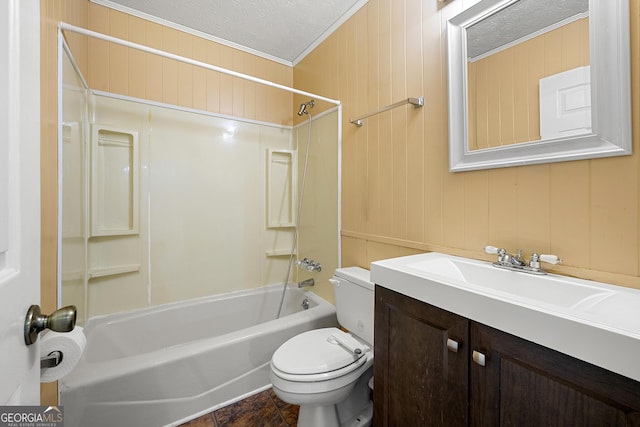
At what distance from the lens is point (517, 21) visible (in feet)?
3.30

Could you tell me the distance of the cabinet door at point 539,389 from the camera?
1.70 ft

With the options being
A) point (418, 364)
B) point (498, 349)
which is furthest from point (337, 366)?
point (498, 349)

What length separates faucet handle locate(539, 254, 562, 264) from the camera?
0.88 meters

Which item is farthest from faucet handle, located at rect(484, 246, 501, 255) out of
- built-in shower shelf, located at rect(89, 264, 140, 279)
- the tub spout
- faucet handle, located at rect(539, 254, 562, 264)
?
built-in shower shelf, located at rect(89, 264, 140, 279)

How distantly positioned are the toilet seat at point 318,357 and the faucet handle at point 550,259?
0.85m

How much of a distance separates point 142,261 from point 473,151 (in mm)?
2162

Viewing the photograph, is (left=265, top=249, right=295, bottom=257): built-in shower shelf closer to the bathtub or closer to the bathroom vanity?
the bathtub

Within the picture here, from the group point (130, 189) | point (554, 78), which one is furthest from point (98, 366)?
point (554, 78)

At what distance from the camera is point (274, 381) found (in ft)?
3.82

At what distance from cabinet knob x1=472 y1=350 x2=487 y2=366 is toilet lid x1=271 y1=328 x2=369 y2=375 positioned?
0.64m

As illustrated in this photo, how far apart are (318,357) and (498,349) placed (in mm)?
799

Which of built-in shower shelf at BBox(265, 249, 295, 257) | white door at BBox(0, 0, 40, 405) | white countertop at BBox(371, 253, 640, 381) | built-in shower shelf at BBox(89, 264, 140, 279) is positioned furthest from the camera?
built-in shower shelf at BBox(265, 249, 295, 257)

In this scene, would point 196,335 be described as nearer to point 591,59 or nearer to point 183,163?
point 183,163

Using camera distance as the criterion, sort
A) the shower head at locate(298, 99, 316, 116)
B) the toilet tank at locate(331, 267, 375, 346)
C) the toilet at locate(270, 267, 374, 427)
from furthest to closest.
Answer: the shower head at locate(298, 99, 316, 116), the toilet tank at locate(331, 267, 375, 346), the toilet at locate(270, 267, 374, 427)
